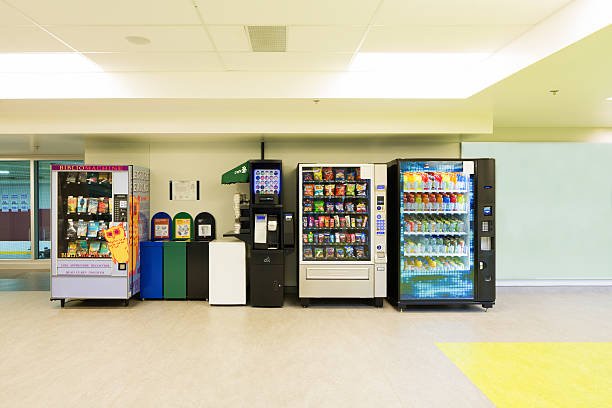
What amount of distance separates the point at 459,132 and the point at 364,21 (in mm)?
2923

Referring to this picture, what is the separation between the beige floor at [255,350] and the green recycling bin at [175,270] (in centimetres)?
20

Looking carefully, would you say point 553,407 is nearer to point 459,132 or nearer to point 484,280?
point 484,280

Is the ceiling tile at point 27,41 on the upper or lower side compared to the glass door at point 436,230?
upper

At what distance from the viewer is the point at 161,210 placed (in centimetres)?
686

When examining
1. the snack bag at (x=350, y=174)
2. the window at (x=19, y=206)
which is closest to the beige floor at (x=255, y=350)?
the snack bag at (x=350, y=174)

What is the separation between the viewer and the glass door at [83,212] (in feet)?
19.9

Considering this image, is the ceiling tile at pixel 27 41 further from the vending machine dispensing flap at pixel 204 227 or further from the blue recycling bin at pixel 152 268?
the vending machine dispensing flap at pixel 204 227

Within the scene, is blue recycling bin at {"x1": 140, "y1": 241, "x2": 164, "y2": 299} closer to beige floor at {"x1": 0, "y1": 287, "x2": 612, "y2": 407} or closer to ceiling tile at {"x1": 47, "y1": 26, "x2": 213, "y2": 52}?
beige floor at {"x1": 0, "y1": 287, "x2": 612, "y2": 407}

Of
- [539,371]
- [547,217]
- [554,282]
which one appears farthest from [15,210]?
[554,282]

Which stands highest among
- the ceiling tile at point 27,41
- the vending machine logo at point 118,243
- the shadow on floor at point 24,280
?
the ceiling tile at point 27,41

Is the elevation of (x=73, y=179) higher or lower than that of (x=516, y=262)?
higher

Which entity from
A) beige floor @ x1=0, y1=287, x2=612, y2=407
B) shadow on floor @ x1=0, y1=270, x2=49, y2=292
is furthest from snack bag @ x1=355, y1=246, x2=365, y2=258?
shadow on floor @ x1=0, y1=270, x2=49, y2=292

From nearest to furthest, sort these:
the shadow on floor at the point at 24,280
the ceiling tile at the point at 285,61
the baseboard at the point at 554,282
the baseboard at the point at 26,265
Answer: the ceiling tile at the point at 285,61 → the shadow on floor at the point at 24,280 → the baseboard at the point at 554,282 → the baseboard at the point at 26,265

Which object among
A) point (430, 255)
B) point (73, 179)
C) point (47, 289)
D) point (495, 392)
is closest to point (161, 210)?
point (73, 179)
